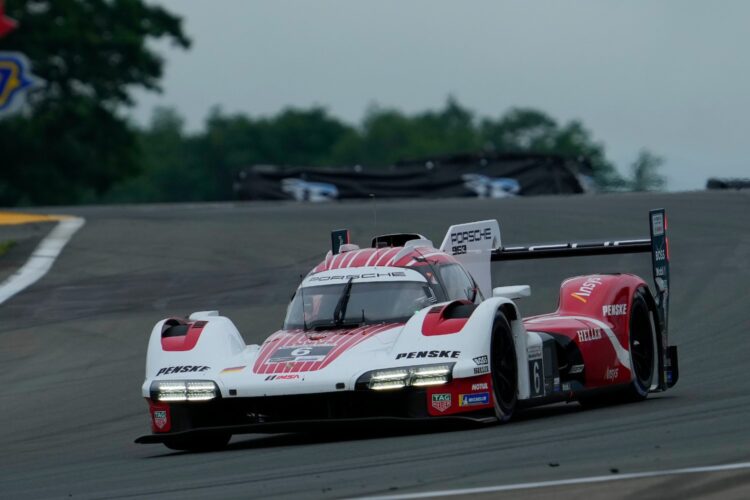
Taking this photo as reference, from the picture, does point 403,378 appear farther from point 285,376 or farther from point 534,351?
point 534,351

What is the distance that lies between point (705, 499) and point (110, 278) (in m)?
16.0

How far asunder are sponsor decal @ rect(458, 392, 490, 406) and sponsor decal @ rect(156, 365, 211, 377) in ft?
5.88

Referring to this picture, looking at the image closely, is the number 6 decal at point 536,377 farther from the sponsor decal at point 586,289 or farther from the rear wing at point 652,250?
the rear wing at point 652,250

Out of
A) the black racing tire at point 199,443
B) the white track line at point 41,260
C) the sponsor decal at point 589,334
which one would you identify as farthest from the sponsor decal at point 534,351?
the white track line at point 41,260

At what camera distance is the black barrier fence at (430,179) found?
3959 cm

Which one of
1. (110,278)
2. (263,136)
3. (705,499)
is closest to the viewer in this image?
(705,499)

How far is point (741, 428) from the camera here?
8.95 m

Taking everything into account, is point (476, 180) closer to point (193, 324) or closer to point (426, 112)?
point (193, 324)

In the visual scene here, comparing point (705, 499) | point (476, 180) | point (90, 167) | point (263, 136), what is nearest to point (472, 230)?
point (705, 499)

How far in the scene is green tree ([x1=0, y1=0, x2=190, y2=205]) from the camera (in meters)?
64.2

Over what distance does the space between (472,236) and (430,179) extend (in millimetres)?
26115

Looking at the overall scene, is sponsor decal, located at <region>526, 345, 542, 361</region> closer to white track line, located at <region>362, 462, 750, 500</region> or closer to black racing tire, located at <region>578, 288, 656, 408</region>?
black racing tire, located at <region>578, 288, 656, 408</region>

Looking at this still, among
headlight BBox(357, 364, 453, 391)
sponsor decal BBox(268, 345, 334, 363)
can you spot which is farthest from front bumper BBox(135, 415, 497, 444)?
sponsor decal BBox(268, 345, 334, 363)

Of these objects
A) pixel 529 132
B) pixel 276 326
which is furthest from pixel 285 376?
pixel 529 132
